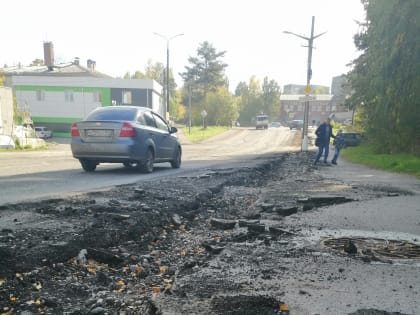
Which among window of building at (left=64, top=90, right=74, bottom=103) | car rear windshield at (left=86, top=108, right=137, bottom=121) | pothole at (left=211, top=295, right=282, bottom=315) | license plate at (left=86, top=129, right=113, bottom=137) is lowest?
pothole at (left=211, top=295, right=282, bottom=315)

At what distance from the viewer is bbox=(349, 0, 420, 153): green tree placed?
16188 millimetres

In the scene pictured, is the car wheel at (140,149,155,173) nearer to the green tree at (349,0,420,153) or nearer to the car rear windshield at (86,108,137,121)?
the car rear windshield at (86,108,137,121)

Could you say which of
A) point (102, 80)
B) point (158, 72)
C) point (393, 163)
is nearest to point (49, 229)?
point (393, 163)

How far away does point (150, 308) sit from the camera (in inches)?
106

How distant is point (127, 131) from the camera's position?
31.4 ft

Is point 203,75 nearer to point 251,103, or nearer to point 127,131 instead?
point 251,103

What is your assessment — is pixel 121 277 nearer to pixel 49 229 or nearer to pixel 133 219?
pixel 49 229

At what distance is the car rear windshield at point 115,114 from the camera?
32.6ft

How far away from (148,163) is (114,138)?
1.30 m

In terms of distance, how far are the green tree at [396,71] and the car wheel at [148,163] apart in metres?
12.6

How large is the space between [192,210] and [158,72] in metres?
100

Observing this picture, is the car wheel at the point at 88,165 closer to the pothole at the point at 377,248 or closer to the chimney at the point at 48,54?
the pothole at the point at 377,248

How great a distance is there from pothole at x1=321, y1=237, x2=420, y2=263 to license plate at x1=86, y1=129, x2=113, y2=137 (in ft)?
21.8

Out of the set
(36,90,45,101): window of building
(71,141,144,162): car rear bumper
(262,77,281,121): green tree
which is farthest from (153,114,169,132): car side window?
(262,77,281,121): green tree
